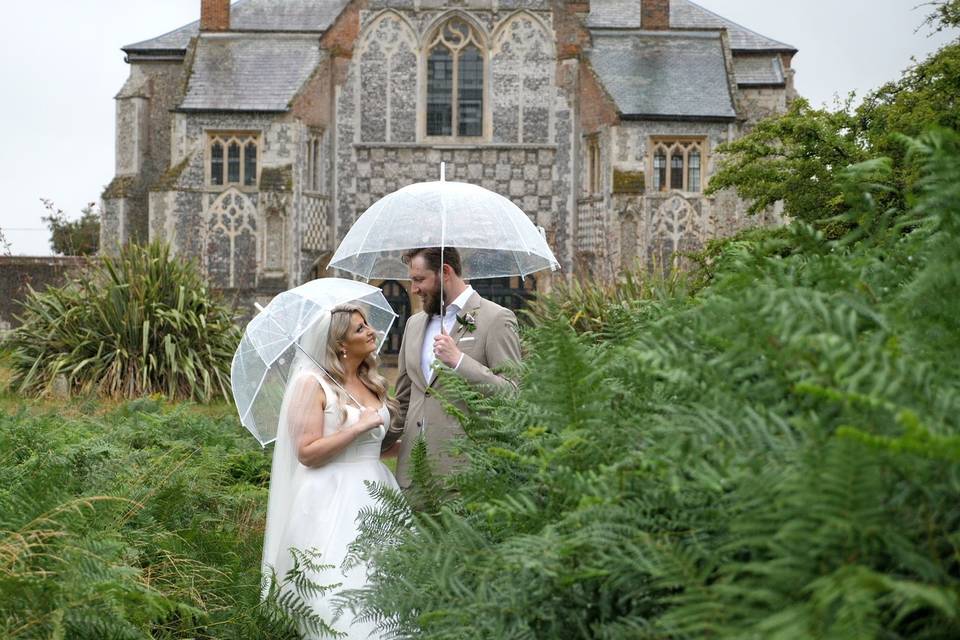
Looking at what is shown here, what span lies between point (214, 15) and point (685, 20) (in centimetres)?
1198

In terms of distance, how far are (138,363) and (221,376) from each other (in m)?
1.12

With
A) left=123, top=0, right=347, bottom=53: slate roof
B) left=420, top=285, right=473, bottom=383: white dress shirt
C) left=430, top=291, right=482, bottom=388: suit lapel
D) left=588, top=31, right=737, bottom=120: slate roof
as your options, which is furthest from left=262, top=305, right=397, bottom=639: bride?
left=123, top=0, right=347, bottom=53: slate roof

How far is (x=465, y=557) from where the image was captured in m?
2.60

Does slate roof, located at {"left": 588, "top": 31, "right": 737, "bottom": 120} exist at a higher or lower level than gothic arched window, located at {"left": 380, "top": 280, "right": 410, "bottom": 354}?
higher

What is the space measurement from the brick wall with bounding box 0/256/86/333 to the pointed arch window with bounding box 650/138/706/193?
13.2 meters

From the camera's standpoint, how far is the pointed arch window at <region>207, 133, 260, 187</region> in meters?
27.1

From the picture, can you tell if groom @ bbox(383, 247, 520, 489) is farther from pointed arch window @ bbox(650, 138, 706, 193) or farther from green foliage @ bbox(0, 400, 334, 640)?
pointed arch window @ bbox(650, 138, 706, 193)

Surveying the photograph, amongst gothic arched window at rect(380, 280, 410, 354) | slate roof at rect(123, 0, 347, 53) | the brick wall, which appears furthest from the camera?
slate roof at rect(123, 0, 347, 53)

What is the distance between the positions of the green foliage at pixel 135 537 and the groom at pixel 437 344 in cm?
82

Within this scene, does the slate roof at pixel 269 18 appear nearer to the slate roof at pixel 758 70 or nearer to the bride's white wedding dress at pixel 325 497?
the slate roof at pixel 758 70

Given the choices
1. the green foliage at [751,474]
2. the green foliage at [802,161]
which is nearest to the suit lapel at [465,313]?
the green foliage at [751,474]

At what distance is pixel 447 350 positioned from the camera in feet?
17.8

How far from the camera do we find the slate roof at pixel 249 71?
1059 inches

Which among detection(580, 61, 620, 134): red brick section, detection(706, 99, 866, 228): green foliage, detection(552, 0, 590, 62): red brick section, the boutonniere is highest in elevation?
detection(552, 0, 590, 62): red brick section
